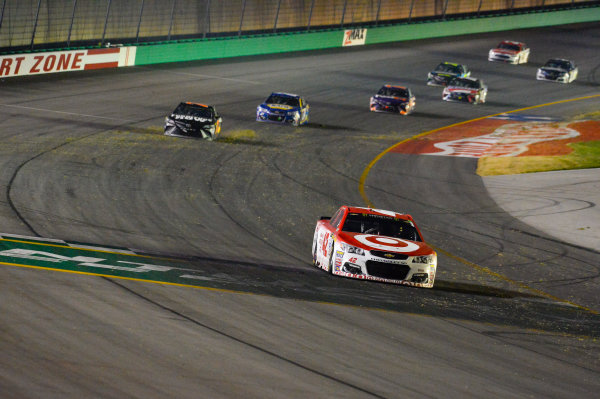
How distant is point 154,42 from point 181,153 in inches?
831

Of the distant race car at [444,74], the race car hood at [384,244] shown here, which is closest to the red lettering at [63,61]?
the distant race car at [444,74]

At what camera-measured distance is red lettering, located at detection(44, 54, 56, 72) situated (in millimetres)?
42062

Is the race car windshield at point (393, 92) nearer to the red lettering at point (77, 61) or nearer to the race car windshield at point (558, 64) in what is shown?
the red lettering at point (77, 61)

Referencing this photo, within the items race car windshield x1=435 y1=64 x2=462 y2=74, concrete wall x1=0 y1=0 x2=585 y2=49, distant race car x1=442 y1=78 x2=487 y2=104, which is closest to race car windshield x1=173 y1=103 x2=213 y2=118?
concrete wall x1=0 y1=0 x2=585 y2=49

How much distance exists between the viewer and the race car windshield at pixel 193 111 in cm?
3288

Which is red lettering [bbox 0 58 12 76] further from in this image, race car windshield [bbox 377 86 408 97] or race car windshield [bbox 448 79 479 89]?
race car windshield [bbox 448 79 479 89]

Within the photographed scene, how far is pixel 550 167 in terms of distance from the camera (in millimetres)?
31406

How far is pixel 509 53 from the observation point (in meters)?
62.0

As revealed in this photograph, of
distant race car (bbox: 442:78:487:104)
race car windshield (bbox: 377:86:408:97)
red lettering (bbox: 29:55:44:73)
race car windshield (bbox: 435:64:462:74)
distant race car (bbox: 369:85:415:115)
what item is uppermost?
race car windshield (bbox: 435:64:462:74)

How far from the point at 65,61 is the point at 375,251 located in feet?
100

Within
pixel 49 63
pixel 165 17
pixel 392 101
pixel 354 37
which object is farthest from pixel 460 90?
pixel 49 63

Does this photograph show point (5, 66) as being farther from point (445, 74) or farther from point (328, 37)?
point (328, 37)

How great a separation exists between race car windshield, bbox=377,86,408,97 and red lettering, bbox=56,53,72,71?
14.3 metres

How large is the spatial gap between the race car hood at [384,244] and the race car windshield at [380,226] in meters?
0.23
